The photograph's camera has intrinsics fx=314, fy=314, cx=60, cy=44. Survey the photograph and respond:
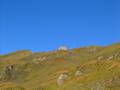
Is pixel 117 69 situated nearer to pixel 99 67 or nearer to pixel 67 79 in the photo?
pixel 99 67

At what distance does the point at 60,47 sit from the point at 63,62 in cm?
4057

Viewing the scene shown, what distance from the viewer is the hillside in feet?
223

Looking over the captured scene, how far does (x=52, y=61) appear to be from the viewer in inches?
5891

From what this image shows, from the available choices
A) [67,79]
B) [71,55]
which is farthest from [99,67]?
[71,55]

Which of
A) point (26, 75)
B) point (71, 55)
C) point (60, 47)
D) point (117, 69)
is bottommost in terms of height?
point (117, 69)

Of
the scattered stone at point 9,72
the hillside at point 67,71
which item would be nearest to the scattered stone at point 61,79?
the hillside at point 67,71

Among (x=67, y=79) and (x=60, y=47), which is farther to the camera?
(x=60, y=47)

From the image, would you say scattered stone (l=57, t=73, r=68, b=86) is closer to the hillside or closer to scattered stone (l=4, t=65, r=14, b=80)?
the hillside

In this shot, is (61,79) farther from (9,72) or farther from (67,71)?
(9,72)

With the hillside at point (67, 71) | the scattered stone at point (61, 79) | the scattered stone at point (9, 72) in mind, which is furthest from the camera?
the scattered stone at point (9, 72)

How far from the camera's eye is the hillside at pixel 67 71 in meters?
68.0

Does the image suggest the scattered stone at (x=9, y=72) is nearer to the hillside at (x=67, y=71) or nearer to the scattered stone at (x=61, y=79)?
the hillside at (x=67, y=71)

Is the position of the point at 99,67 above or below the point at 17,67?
below

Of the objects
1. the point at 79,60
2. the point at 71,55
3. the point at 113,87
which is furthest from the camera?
the point at 71,55
